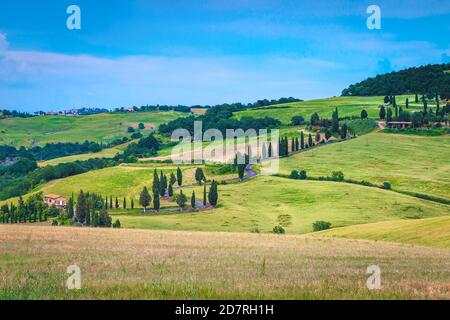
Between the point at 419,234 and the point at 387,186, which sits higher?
the point at 419,234

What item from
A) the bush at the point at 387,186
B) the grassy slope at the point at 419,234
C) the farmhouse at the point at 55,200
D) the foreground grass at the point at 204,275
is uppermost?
the foreground grass at the point at 204,275

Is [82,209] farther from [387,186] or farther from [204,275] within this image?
[204,275]

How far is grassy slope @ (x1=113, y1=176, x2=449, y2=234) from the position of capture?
141750mm

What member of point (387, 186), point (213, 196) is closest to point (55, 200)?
point (213, 196)

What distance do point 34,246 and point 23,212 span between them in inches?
5140

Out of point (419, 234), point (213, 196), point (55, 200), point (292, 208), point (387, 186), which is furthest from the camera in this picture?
point (55, 200)

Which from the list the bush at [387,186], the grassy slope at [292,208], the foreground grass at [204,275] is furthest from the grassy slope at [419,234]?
the bush at [387,186]

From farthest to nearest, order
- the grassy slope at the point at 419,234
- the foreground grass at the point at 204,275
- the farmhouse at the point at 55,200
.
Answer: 1. the farmhouse at the point at 55,200
2. the grassy slope at the point at 419,234
3. the foreground grass at the point at 204,275

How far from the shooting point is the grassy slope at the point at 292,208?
14175cm

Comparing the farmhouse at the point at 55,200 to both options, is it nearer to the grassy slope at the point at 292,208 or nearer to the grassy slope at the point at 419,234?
the grassy slope at the point at 292,208

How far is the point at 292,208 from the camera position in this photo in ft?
550

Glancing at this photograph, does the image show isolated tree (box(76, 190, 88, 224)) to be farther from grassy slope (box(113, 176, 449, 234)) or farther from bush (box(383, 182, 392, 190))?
bush (box(383, 182, 392, 190))

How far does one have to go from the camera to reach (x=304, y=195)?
178875 millimetres
